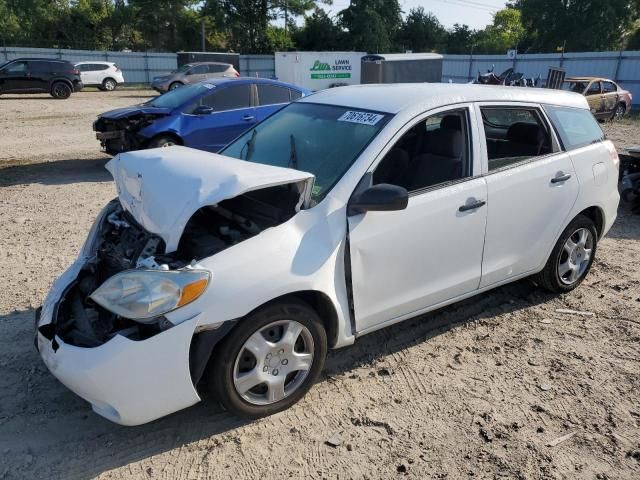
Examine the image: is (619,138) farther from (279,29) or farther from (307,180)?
(279,29)

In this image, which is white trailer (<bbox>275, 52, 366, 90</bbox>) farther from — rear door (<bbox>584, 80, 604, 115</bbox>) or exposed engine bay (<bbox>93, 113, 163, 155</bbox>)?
exposed engine bay (<bbox>93, 113, 163, 155</bbox>)

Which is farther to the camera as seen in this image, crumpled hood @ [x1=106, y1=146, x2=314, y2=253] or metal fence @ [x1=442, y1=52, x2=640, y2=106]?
metal fence @ [x1=442, y1=52, x2=640, y2=106]

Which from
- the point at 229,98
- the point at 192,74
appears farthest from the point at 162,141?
the point at 192,74

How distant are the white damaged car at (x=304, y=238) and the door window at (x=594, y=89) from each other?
53.4 ft

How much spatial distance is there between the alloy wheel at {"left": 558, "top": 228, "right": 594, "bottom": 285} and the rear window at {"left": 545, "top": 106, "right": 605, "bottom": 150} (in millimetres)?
739

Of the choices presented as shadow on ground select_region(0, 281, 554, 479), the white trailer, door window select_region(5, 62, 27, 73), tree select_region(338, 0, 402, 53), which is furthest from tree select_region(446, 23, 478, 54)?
shadow on ground select_region(0, 281, 554, 479)

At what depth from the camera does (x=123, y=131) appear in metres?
9.30

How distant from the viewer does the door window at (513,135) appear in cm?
392

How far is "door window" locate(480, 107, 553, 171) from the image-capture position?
3922 millimetres

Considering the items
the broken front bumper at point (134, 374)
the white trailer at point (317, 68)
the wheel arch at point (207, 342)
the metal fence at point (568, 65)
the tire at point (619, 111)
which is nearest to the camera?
the broken front bumper at point (134, 374)

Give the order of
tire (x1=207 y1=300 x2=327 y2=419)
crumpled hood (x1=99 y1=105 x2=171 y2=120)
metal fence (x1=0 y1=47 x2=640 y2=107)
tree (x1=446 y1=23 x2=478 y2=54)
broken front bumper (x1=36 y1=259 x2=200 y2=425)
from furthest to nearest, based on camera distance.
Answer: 1. tree (x1=446 y1=23 x2=478 y2=54)
2. metal fence (x1=0 y1=47 x2=640 y2=107)
3. crumpled hood (x1=99 y1=105 x2=171 y2=120)
4. tire (x1=207 y1=300 x2=327 y2=419)
5. broken front bumper (x1=36 y1=259 x2=200 y2=425)

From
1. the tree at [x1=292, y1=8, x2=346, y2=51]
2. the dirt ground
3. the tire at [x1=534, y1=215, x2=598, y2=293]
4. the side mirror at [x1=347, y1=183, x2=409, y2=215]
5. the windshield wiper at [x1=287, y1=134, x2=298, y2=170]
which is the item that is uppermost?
the tree at [x1=292, y1=8, x2=346, y2=51]

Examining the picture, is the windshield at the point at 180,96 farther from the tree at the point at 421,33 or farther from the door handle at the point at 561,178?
the tree at the point at 421,33

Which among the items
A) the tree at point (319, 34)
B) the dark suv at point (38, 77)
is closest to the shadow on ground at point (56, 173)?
the dark suv at point (38, 77)
